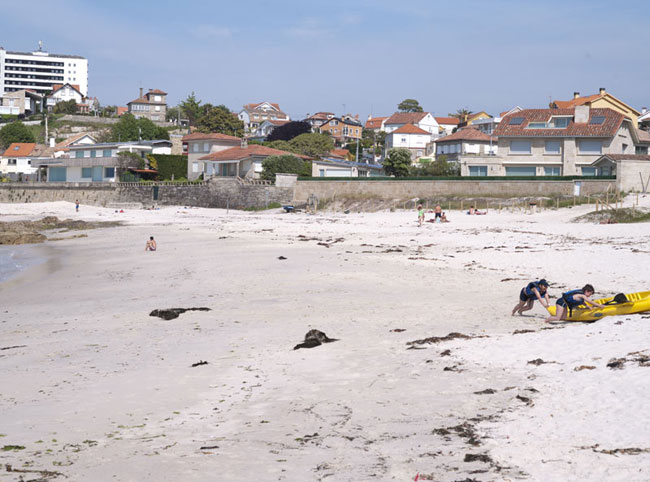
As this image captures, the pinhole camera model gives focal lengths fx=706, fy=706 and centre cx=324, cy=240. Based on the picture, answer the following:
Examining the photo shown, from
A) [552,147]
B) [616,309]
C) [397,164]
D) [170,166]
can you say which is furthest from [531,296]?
[170,166]

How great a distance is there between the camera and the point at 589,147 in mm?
54281

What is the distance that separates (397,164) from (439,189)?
21937 millimetres

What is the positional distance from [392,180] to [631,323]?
41581mm

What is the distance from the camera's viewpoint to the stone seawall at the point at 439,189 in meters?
45.5

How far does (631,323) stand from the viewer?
1159 cm

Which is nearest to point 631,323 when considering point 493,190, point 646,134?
point 493,190

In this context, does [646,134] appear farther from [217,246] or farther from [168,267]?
[168,267]

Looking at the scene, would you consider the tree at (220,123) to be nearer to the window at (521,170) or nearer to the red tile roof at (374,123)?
the red tile roof at (374,123)

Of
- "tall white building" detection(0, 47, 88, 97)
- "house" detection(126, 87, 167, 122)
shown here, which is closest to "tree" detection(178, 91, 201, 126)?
"house" detection(126, 87, 167, 122)

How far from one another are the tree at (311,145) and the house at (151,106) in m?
71.2

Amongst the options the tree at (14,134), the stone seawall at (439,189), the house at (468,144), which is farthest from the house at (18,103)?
the stone seawall at (439,189)

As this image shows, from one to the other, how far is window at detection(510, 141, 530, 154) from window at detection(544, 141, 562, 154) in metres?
1.44

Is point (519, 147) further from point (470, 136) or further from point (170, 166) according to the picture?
point (170, 166)

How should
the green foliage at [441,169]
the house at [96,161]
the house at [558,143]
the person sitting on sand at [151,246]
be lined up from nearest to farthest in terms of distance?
the person sitting on sand at [151,246]
the house at [558,143]
the green foliage at [441,169]
the house at [96,161]
